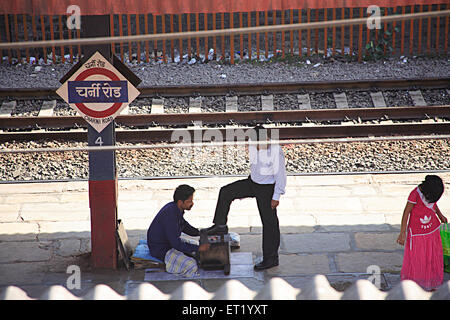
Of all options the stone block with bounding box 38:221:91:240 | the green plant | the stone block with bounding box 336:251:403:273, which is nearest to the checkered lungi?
the stone block with bounding box 38:221:91:240

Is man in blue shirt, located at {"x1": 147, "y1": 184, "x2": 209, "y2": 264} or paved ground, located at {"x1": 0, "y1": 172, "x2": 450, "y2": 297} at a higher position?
man in blue shirt, located at {"x1": 147, "y1": 184, "x2": 209, "y2": 264}

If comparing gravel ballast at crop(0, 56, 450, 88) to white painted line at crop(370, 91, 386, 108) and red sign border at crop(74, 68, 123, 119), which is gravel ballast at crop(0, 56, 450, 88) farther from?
red sign border at crop(74, 68, 123, 119)

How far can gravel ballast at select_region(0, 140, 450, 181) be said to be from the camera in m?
10.2

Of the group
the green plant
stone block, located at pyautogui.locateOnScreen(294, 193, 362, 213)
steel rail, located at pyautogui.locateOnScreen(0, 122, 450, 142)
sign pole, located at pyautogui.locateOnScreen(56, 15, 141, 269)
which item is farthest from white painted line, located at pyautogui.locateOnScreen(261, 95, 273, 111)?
Answer: sign pole, located at pyautogui.locateOnScreen(56, 15, 141, 269)

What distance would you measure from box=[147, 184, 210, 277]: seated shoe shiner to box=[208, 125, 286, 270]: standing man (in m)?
0.39

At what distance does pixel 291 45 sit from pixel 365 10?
2598mm

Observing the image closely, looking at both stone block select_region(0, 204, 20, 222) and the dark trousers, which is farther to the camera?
stone block select_region(0, 204, 20, 222)

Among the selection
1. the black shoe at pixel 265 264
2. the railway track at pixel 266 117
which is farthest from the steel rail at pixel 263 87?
the black shoe at pixel 265 264

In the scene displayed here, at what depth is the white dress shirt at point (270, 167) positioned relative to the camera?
7.16 metres

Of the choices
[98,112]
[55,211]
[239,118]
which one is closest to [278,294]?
[98,112]

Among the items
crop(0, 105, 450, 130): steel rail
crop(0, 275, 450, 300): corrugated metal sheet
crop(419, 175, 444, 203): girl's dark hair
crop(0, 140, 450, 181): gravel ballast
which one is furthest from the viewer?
crop(0, 105, 450, 130): steel rail

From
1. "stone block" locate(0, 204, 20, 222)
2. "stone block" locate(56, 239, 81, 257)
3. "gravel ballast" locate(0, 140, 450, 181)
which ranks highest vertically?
"gravel ballast" locate(0, 140, 450, 181)

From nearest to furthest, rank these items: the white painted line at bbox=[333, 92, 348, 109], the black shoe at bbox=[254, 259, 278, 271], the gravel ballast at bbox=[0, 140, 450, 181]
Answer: the black shoe at bbox=[254, 259, 278, 271] < the gravel ballast at bbox=[0, 140, 450, 181] < the white painted line at bbox=[333, 92, 348, 109]
